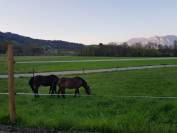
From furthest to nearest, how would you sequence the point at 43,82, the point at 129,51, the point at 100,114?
the point at 129,51, the point at 43,82, the point at 100,114

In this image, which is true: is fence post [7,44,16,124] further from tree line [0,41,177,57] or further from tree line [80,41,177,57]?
tree line [80,41,177,57]

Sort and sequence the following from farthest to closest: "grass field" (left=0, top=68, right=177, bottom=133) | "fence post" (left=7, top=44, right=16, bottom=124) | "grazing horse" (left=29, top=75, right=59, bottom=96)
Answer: "grazing horse" (left=29, top=75, right=59, bottom=96), "fence post" (left=7, top=44, right=16, bottom=124), "grass field" (left=0, top=68, right=177, bottom=133)

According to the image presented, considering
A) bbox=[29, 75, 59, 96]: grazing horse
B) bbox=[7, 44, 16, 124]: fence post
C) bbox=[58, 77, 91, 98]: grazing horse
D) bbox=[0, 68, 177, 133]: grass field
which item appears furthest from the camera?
bbox=[29, 75, 59, 96]: grazing horse

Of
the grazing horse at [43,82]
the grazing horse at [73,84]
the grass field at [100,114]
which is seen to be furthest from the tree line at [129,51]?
the grass field at [100,114]

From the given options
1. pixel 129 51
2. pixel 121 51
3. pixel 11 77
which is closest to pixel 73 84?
pixel 11 77

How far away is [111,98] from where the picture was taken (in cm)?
1192

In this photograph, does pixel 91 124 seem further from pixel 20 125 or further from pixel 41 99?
pixel 41 99

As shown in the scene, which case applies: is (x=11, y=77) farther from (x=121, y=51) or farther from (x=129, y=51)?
(x=121, y=51)

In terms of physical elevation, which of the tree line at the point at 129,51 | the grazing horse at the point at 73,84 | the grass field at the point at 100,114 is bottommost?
the grass field at the point at 100,114

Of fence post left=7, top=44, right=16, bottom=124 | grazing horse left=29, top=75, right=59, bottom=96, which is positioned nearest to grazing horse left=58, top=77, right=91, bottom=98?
grazing horse left=29, top=75, right=59, bottom=96

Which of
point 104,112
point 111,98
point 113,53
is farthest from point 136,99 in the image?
point 113,53

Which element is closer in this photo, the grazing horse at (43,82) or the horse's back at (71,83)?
the horse's back at (71,83)

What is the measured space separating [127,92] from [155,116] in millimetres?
5955

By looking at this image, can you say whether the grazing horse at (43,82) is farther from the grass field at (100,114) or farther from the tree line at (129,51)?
the tree line at (129,51)
